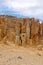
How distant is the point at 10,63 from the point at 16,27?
1085 centimetres

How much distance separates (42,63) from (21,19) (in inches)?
386

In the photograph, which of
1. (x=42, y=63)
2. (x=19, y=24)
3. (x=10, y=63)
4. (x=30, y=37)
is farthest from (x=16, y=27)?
(x=10, y=63)

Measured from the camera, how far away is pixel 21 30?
2133cm

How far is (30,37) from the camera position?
21.3 metres

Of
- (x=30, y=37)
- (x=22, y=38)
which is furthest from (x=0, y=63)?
(x=30, y=37)

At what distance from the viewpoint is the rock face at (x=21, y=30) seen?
19.9 metres

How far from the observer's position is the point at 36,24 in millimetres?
21812

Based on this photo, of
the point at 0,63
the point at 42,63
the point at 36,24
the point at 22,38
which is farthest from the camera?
the point at 36,24

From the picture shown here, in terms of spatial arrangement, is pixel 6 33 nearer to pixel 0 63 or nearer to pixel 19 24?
pixel 19 24

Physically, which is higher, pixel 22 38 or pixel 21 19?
pixel 21 19

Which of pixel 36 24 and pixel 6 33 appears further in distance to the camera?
pixel 36 24

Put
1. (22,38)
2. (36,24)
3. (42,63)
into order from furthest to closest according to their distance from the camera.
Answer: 1. (36,24)
2. (22,38)
3. (42,63)

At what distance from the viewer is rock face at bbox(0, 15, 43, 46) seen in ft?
65.2

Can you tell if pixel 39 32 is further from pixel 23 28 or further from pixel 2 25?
pixel 2 25
